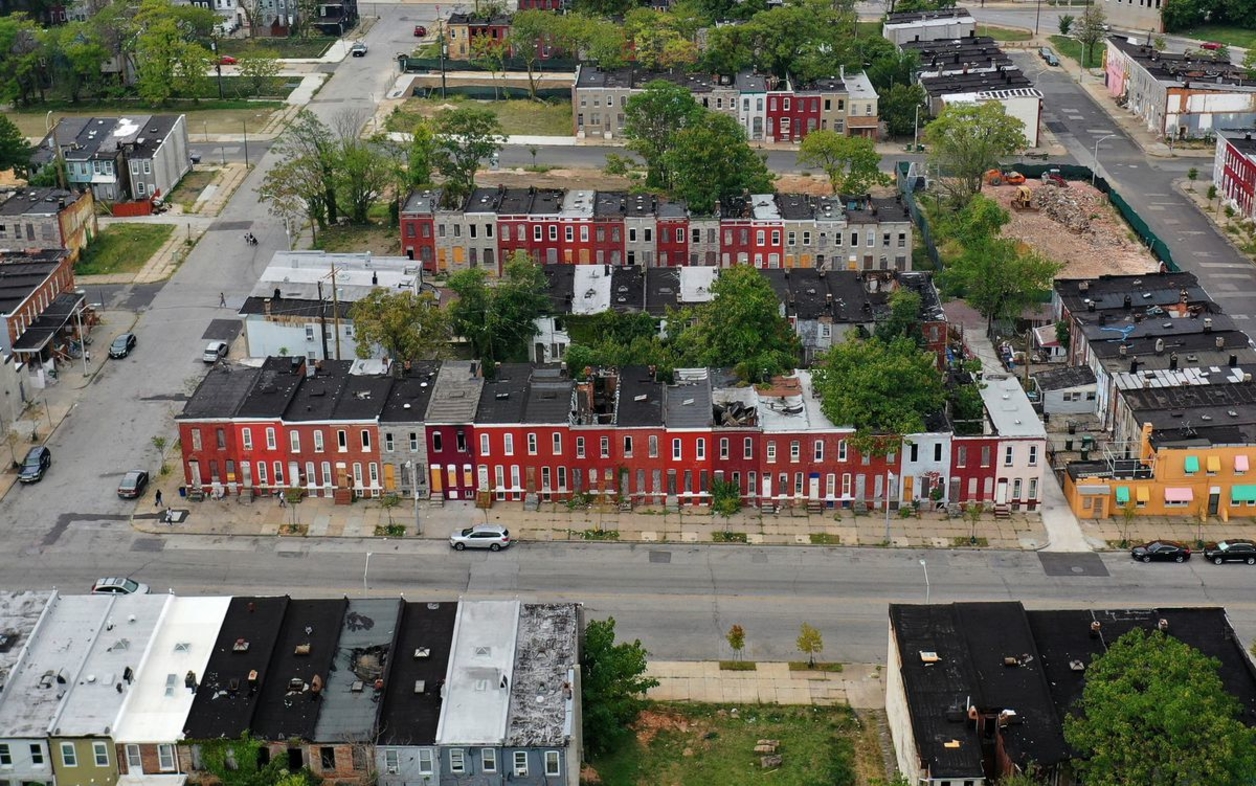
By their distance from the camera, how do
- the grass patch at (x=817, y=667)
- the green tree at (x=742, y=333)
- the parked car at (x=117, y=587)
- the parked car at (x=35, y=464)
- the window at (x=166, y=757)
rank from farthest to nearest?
1. the green tree at (x=742, y=333)
2. the parked car at (x=35, y=464)
3. the parked car at (x=117, y=587)
4. the grass patch at (x=817, y=667)
5. the window at (x=166, y=757)

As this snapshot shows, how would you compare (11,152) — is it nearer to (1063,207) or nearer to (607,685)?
(1063,207)

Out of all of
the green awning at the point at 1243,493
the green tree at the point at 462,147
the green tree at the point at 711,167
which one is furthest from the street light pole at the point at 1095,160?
the green awning at the point at 1243,493

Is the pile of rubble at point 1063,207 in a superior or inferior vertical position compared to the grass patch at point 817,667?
superior

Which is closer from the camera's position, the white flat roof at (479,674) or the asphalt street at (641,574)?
the white flat roof at (479,674)

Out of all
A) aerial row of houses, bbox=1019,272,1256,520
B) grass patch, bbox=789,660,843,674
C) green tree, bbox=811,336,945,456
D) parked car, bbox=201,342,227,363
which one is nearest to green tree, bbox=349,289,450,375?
parked car, bbox=201,342,227,363

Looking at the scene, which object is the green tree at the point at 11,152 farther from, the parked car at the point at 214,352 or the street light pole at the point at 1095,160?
the street light pole at the point at 1095,160

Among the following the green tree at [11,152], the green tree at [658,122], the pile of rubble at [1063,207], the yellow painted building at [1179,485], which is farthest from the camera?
the green tree at [11,152]

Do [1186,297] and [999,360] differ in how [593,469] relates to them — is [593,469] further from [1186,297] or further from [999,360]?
[1186,297]

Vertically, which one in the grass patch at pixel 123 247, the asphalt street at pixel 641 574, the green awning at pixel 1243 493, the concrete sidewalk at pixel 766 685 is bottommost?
the concrete sidewalk at pixel 766 685
